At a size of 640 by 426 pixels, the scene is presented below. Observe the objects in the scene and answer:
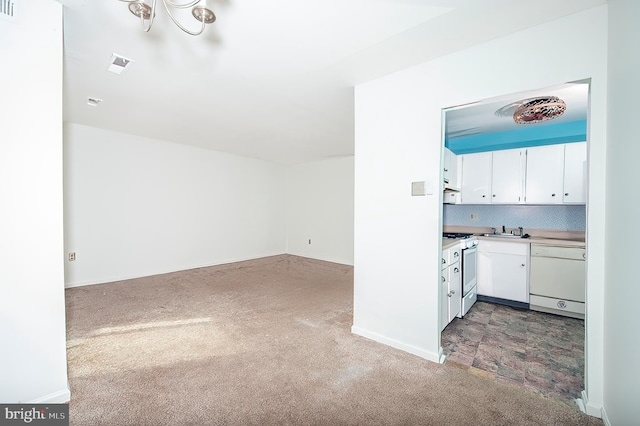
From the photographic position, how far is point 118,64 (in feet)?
7.55

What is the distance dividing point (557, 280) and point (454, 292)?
4.71ft

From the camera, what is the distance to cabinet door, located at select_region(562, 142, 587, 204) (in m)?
3.28

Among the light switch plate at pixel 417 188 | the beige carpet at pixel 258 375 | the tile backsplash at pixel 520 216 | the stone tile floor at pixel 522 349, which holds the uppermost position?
the light switch plate at pixel 417 188

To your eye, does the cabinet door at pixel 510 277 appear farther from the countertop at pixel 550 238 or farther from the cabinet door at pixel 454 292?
the cabinet door at pixel 454 292

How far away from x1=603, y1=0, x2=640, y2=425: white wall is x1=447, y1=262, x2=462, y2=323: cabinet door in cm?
118

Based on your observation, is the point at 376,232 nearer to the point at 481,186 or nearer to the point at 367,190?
the point at 367,190

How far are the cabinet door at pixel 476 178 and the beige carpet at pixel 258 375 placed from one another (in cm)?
255

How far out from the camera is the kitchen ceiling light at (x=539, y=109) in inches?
105

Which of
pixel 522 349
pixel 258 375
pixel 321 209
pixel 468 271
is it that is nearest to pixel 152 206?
pixel 321 209

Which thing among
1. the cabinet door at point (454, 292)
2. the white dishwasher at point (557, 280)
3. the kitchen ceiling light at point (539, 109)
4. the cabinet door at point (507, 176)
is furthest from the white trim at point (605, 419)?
the cabinet door at point (507, 176)

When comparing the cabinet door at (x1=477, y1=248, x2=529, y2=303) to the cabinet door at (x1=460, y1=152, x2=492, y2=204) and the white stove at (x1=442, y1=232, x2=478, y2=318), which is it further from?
the cabinet door at (x1=460, y1=152, x2=492, y2=204)

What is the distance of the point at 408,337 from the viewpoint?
2285mm

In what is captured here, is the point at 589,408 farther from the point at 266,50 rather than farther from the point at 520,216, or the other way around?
the point at 266,50

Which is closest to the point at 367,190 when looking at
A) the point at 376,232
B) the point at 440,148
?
the point at 376,232
